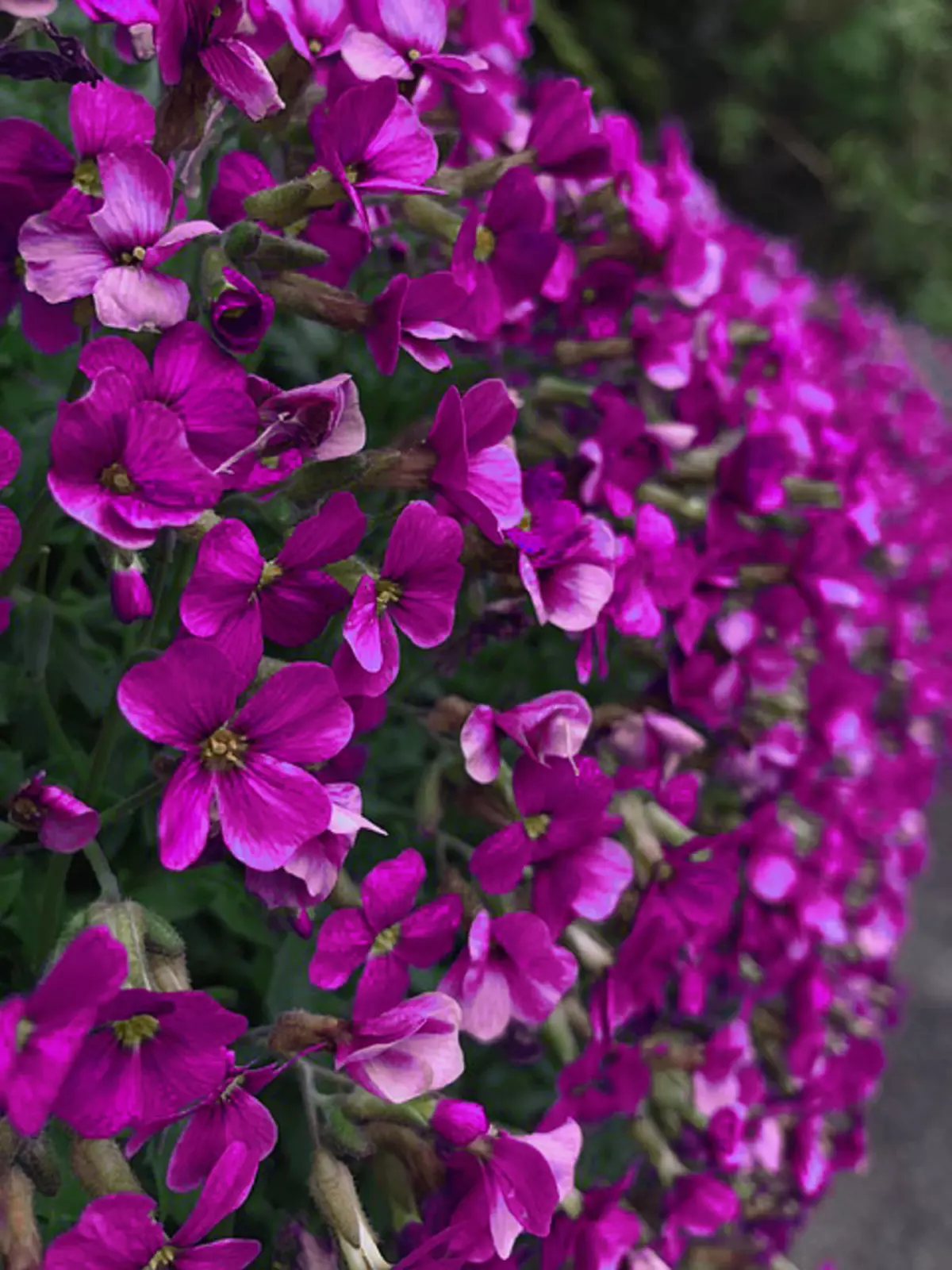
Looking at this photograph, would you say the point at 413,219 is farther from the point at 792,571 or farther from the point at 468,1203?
the point at 468,1203

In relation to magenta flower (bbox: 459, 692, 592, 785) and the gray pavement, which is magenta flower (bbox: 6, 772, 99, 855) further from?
the gray pavement

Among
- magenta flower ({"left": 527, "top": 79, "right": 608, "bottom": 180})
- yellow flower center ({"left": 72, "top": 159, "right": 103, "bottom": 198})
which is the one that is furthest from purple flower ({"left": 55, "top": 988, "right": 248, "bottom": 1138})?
magenta flower ({"left": 527, "top": 79, "right": 608, "bottom": 180})

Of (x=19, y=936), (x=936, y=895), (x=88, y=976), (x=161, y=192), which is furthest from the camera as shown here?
(x=936, y=895)

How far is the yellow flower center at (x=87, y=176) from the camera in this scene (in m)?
0.72

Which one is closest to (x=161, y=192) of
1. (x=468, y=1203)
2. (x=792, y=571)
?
(x=468, y=1203)

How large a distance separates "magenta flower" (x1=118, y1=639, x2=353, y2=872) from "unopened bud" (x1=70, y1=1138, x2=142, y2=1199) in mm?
180

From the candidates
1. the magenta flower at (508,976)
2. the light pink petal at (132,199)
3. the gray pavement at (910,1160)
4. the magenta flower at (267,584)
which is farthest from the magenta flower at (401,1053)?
the gray pavement at (910,1160)

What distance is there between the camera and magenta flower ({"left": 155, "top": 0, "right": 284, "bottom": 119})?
709 millimetres

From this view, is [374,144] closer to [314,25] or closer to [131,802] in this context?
[314,25]

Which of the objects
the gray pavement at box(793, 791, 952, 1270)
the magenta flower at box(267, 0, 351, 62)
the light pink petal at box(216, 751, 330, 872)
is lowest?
the gray pavement at box(793, 791, 952, 1270)

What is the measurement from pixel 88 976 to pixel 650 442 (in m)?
0.71

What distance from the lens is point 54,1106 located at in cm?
62

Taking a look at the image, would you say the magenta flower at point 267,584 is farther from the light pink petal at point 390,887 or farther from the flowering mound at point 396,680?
the light pink petal at point 390,887

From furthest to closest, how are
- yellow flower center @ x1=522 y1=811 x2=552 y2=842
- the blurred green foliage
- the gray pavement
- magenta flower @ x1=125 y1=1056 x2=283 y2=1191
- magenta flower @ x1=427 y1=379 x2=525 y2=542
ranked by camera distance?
the blurred green foliage, the gray pavement, yellow flower center @ x1=522 y1=811 x2=552 y2=842, magenta flower @ x1=427 y1=379 x2=525 y2=542, magenta flower @ x1=125 y1=1056 x2=283 y2=1191
